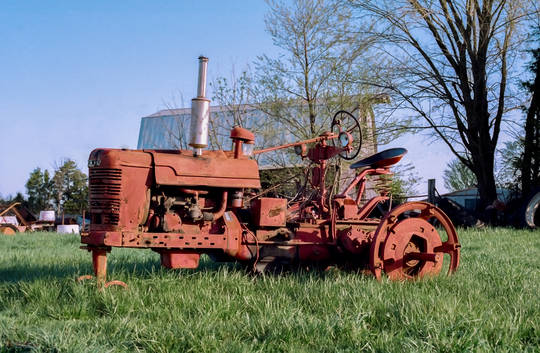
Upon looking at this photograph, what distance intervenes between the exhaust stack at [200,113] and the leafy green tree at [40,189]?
31.6 metres

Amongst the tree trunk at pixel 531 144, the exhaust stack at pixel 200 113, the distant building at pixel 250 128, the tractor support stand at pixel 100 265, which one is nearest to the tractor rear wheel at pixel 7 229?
the distant building at pixel 250 128

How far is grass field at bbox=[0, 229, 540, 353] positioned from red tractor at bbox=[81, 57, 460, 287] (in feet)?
0.88

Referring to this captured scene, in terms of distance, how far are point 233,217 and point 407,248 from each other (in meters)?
1.74

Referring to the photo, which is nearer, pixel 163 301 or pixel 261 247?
pixel 163 301

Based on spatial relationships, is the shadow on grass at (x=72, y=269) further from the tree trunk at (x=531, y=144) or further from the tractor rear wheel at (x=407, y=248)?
the tree trunk at (x=531, y=144)

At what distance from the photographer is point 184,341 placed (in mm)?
3344

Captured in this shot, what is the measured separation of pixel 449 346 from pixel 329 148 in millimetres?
3178

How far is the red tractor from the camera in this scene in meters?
4.72

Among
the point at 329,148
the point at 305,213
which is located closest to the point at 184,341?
the point at 305,213

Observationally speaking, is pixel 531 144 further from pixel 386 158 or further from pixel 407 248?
pixel 407 248

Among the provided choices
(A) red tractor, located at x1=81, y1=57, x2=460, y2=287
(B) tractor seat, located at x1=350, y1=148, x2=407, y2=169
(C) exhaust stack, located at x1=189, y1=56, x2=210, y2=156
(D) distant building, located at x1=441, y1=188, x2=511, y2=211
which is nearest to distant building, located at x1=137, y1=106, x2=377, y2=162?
(D) distant building, located at x1=441, y1=188, x2=511, y2=211

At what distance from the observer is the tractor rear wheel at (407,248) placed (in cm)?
539

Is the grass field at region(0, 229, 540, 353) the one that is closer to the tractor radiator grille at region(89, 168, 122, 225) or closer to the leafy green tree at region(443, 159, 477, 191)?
the tractor radiator grille at region(89, 168, 122, 225)

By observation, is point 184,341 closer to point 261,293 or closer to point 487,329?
point 261,293
